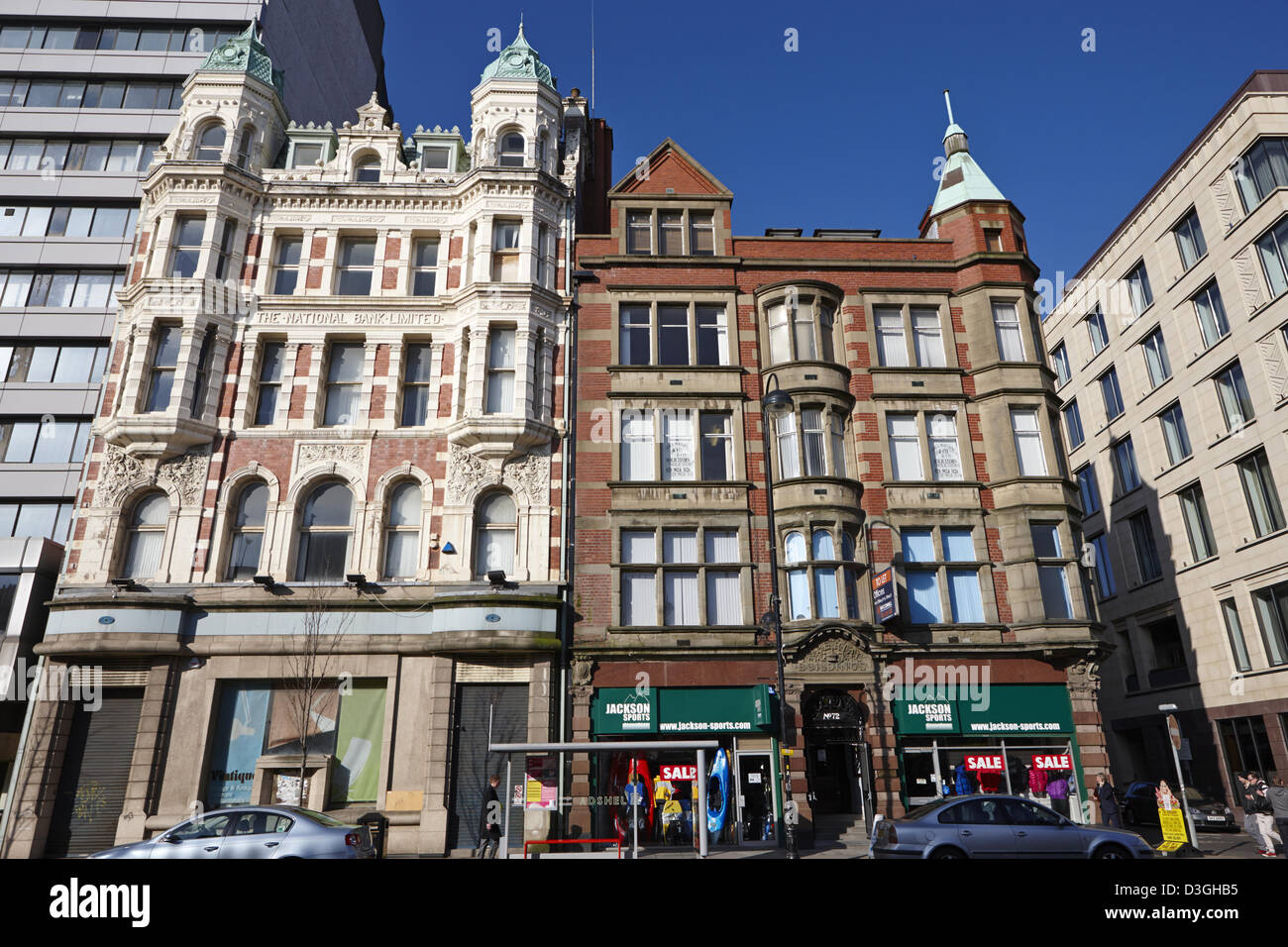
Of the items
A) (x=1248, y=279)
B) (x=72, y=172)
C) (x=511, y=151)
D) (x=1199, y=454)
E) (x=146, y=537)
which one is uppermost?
(x=72, y=172)

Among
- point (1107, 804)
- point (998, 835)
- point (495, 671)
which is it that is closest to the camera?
point (998, 835)

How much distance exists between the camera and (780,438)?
26.6 m

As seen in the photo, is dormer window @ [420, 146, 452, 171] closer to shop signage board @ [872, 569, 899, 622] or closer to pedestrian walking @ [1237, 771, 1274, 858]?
shop signage board @ [872, 569, 899, 622]

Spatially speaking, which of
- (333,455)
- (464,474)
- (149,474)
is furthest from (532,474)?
(149,474)

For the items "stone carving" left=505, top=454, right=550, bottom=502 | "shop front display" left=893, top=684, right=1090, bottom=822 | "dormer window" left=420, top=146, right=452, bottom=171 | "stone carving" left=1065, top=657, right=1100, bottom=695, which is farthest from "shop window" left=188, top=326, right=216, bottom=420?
"stone carving" left=1065, top=657, right=1100, bottom=695

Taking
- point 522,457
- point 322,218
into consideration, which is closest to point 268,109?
point 322,218

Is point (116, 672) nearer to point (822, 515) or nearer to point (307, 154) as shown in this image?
point (307, 154)

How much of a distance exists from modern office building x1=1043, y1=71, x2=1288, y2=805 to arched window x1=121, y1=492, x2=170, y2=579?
1202 inches

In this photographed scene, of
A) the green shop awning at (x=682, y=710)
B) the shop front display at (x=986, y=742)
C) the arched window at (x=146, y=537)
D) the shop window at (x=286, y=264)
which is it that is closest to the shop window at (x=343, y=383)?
the shop window at (x=286, y=264)

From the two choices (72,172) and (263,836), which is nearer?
(263,836)

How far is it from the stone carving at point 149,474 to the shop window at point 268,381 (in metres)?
2.44

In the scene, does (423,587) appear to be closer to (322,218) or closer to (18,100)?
(322,218)

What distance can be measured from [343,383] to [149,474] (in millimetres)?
6505

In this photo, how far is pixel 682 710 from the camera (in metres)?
23.3
